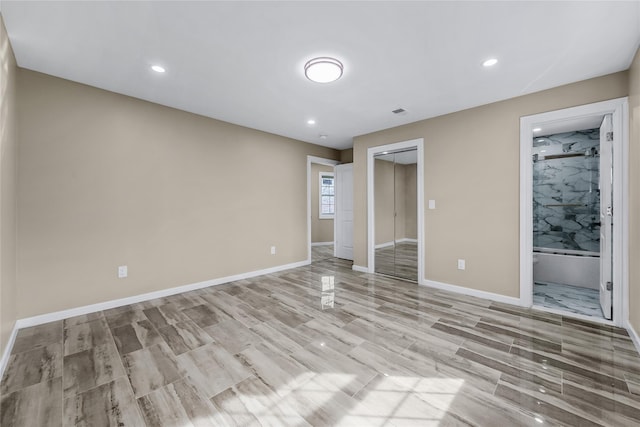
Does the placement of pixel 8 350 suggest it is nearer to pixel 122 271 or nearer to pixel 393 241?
pixel 122 271

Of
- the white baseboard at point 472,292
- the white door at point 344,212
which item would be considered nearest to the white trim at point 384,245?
the white baseboard at point 472,292

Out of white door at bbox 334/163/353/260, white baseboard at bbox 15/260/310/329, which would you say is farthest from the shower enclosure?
white baseboard at bbox 15/260/310/329

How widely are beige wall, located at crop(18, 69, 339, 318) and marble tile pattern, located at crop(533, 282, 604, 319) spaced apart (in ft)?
13.1

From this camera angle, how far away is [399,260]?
429cm

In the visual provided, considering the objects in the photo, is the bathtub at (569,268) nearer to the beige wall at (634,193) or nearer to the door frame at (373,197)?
the beige wall at (634,193)

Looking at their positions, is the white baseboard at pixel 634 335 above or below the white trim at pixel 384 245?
below

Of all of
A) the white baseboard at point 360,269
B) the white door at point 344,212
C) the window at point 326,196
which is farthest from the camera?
the window at point 326,196

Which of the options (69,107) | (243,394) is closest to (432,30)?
(243,394)

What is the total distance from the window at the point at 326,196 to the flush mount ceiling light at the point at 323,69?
524cm

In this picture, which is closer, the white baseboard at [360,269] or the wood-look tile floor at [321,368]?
the wood-look tile floor at [321,368]

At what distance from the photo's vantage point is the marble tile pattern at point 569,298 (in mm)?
2926

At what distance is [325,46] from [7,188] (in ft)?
9.27

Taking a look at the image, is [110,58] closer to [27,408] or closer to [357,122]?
[27,408]

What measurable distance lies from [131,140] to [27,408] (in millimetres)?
2651
